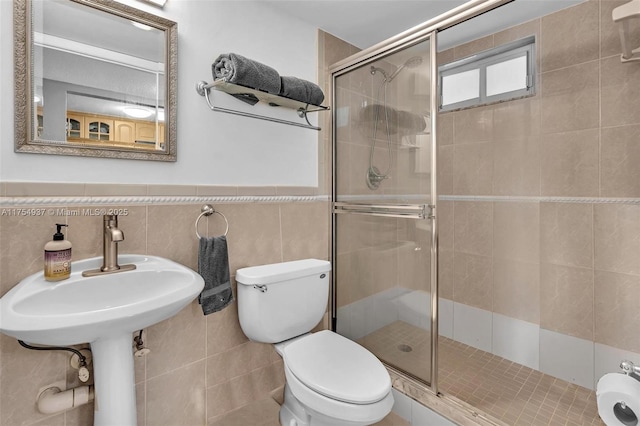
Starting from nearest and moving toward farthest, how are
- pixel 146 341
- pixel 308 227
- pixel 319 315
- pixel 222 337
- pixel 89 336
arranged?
pixel 89 336 → pixel 146 341 → pixel 222 337 → pixel 319 315 → pixel 308 227

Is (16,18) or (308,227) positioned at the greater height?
(16,18)

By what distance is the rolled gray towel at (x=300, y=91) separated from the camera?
5.19 feet

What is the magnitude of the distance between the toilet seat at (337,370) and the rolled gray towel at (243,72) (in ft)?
3.95

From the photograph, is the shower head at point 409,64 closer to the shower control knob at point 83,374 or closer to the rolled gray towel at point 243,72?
the rolled gray towel at point 243,72

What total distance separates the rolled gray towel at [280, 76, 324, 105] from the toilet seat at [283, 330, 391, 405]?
1206 mm

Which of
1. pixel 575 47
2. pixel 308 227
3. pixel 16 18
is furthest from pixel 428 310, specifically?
pixel 16 18

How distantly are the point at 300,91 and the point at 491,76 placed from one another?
1344 millimetres

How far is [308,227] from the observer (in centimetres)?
192

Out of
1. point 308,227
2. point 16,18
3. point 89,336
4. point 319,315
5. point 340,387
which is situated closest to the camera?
point 89,336

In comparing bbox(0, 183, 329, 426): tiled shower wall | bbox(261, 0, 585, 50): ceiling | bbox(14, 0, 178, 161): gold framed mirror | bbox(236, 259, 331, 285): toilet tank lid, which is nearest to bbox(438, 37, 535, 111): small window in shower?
bbox(261, 0, 585, 50): ceiling

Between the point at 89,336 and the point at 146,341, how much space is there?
50 centimetres

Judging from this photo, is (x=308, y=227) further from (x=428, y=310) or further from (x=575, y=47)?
(x=575, y=47)

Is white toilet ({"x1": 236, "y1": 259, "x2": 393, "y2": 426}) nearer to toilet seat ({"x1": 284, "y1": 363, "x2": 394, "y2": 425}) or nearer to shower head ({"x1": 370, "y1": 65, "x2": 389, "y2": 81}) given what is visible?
toilet seat ({"x1": 284, "y1": 363, "x2": 394, "y2": 425})

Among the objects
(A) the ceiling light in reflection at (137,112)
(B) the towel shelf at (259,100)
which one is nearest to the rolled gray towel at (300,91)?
(B) the towel shelf at (259,100)
